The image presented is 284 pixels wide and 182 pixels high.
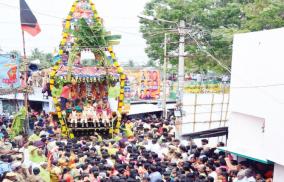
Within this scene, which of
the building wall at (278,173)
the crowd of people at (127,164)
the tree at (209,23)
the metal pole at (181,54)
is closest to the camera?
the crowd of people at (127,164)

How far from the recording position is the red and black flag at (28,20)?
13.1 metres

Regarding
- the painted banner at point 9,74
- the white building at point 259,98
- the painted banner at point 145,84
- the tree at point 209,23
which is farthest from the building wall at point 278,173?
the painted banner at point 145,84

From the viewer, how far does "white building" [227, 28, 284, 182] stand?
7.95 m

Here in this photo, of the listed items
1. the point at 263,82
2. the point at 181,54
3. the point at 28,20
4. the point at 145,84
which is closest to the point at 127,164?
the point at 263,82

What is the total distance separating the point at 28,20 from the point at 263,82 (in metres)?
8.80

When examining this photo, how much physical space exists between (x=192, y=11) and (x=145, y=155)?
14332mm

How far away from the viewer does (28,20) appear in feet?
43.5

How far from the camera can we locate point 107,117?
1529 centimetres

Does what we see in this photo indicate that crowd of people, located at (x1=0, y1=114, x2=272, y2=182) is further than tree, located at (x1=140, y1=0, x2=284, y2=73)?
No

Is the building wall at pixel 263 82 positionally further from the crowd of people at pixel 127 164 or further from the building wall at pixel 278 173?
the crowd of people at pixel 127 164

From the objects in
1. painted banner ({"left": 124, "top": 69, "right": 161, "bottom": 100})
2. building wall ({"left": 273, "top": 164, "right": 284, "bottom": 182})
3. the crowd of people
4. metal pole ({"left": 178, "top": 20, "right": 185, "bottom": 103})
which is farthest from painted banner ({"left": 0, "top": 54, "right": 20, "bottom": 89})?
building wall ({"left": 273, "top": 164, "right": 284, "bottom": 182})

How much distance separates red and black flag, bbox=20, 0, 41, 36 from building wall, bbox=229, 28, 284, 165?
7.49m

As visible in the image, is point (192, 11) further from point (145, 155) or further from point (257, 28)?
point (145, 155)

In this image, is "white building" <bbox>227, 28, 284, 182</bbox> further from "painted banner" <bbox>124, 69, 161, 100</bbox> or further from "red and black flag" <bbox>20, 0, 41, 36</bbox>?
"painted banner" <bbox>124, 69, 161, 100</bbox>
